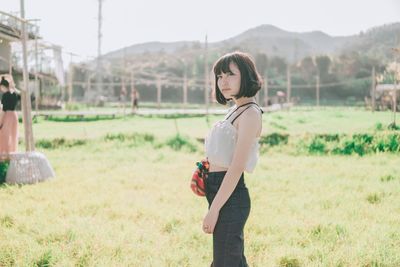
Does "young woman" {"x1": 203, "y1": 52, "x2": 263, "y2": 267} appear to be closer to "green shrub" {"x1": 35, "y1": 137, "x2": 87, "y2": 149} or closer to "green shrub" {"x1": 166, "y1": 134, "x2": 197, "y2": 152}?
"green shrub" {"x1": 166, "y1": 134, "x2": 197, "y2": 152}

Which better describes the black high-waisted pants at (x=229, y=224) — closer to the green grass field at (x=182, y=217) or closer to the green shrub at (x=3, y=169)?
the green grass field at (x=182, y=217)

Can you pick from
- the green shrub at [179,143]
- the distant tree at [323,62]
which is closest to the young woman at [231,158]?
the green shrub at [179,143]

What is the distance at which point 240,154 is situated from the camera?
1890mm

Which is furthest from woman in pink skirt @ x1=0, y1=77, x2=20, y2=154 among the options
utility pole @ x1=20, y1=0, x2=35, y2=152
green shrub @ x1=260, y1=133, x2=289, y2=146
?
green shrub @ x1=260, y1=133, x2=289, y2=146

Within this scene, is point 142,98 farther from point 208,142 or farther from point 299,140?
point 208,142

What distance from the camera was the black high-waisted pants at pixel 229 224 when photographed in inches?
78.2

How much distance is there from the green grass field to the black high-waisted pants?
1.28m

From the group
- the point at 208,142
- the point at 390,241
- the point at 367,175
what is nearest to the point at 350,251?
the point at 390,241

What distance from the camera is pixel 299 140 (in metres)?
10.3

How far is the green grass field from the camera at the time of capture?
3.33 metres

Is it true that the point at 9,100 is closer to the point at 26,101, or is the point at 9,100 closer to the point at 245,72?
the point at 26,101

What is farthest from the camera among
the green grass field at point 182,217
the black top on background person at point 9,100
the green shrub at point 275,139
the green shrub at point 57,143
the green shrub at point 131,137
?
the green shrub at point 131,137

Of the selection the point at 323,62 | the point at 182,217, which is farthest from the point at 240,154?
the point at 323,62

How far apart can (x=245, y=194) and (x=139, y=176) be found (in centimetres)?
498
